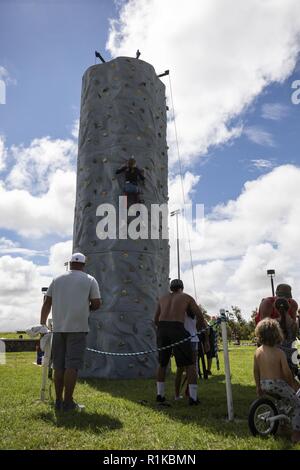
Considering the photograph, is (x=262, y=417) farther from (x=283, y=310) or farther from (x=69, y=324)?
(x=69, y=324)

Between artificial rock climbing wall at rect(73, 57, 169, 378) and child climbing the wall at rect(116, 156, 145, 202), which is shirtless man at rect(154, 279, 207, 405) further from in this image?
child climbing the wall at rect(116, 156, 145, 202)

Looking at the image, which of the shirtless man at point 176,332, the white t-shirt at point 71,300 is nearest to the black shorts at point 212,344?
the shirtless man at point 176,332

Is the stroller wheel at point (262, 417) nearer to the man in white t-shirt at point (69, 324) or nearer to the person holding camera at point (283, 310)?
the person holding camera at point (283, 310)

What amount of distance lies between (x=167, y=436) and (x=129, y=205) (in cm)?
747

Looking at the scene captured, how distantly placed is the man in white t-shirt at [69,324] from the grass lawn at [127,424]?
0.40m

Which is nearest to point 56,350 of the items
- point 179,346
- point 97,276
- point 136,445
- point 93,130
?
point 179,346

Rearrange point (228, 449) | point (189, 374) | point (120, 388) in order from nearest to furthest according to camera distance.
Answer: point (228, 449), point (189, 374), point (120, 388)

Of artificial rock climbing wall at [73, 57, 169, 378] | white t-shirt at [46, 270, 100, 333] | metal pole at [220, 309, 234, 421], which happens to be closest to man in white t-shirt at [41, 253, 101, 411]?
white t-shirt at [46, 270, 100, 333]

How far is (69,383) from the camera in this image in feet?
18.3

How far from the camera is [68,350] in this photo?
573 cm

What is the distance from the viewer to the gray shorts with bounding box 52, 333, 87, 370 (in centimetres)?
568

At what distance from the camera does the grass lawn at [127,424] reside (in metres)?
4.06

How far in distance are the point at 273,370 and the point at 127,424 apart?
1.80 meters

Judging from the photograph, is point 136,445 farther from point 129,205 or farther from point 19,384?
point 129,205
